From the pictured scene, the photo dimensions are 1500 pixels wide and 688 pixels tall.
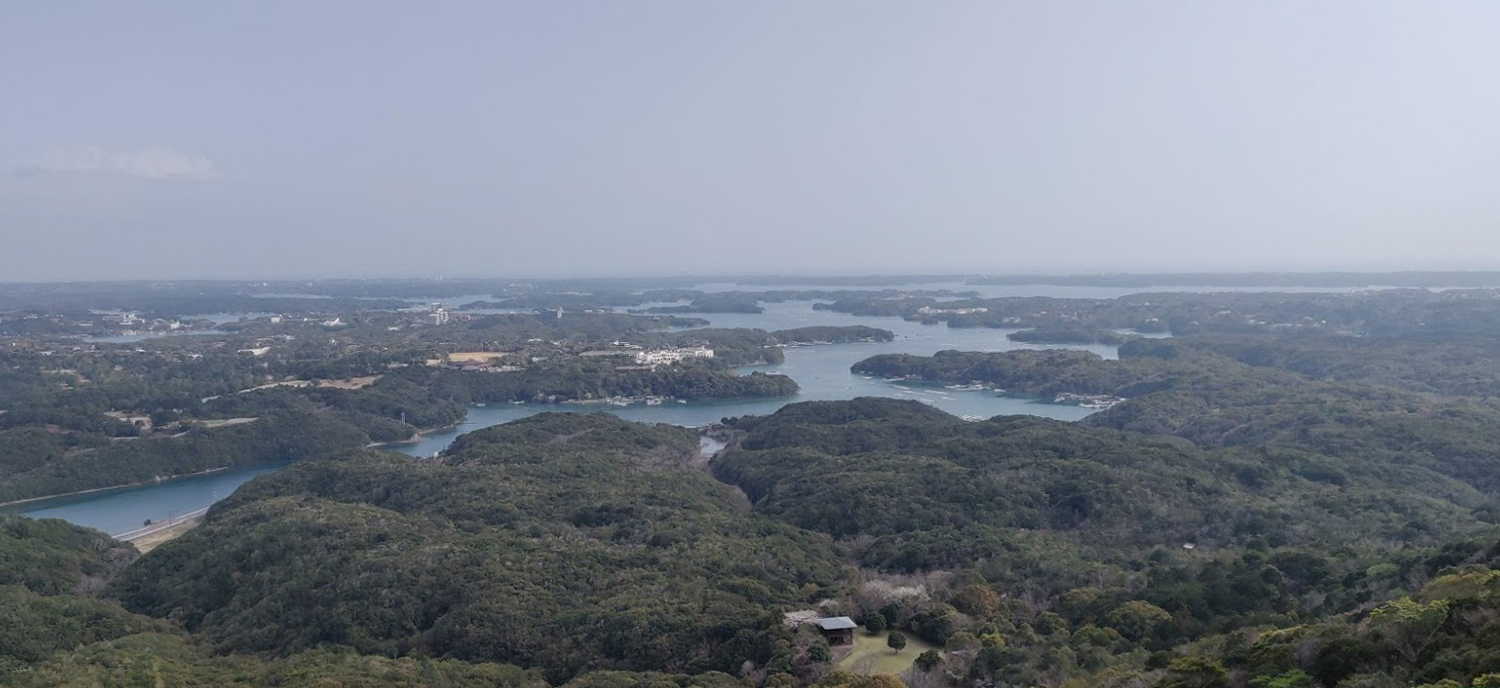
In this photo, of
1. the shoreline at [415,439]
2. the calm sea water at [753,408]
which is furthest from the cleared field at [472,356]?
the shoreline at [415,439]

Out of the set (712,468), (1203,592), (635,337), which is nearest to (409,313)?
(635,337)

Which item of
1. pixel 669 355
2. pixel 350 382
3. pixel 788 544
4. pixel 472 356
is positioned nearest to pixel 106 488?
pixel 350 382

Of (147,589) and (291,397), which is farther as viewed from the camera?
(291,397)

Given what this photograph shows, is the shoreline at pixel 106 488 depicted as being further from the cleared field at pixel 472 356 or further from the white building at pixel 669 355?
the white building at pixel 669 355

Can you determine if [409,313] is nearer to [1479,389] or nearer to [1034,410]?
[1034,410]

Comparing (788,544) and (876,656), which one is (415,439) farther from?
(876,656)
